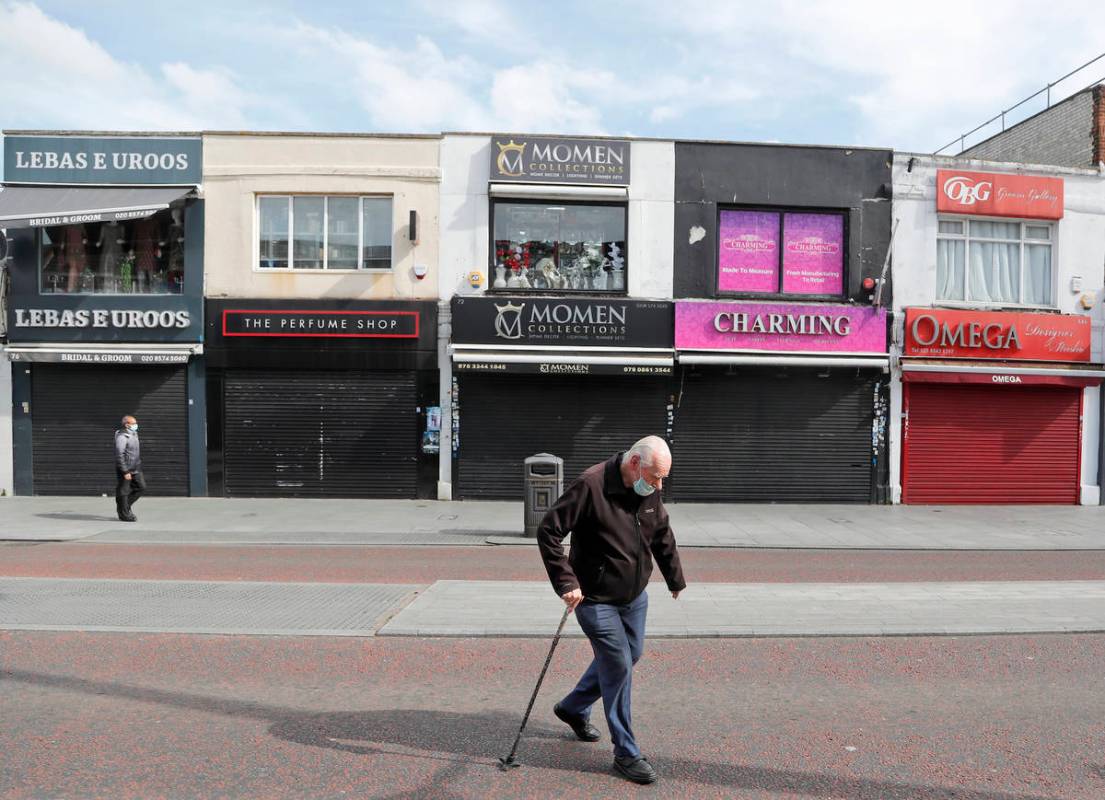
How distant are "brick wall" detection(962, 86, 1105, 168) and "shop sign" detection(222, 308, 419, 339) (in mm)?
15047

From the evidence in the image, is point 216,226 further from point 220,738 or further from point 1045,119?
point 1045,119

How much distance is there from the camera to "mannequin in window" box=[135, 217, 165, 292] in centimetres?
1738

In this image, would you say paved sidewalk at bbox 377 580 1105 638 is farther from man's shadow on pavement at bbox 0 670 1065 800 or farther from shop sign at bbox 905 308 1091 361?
shop sign at bbox 905 308 1091 361

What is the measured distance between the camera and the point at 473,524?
14250 millimetres

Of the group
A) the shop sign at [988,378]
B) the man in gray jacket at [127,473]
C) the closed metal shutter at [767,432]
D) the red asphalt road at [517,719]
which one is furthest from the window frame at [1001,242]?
the man in gray jacket at [127,473]

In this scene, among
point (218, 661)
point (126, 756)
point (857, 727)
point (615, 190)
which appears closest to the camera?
point (126, 756)

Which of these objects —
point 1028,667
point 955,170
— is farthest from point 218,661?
point 955,170

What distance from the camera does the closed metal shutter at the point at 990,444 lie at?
17688mm

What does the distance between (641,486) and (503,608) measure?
3.84 metres

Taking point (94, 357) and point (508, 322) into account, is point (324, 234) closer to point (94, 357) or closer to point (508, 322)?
point (508, 322)

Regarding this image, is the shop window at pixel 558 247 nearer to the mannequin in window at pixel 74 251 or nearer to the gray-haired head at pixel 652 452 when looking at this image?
the mannequin in window at pixel 74 251

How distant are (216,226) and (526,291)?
6.39 m

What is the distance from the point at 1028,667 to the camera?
20.6 ft

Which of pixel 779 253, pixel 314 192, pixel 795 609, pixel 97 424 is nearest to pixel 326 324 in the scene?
pixel 314 192
